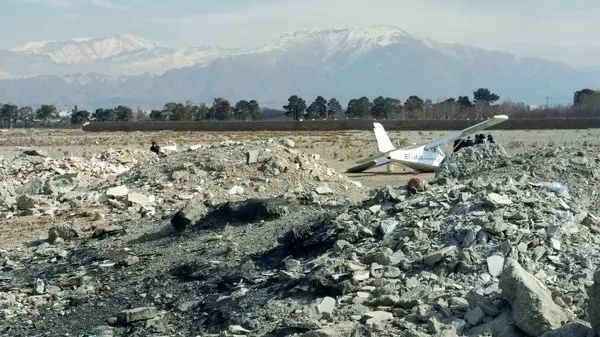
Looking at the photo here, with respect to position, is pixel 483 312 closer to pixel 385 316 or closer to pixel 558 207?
pixel 385 316

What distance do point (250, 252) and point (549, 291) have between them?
17.4 ft

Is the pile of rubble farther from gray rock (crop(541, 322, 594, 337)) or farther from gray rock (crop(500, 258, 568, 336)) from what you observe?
gray rock (crop(541, 322, 594, 337))

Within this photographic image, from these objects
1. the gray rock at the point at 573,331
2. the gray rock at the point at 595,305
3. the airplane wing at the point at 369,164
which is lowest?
the airplane wing at the point at 369,164

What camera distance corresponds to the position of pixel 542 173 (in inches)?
513

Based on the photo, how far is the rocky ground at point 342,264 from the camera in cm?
766

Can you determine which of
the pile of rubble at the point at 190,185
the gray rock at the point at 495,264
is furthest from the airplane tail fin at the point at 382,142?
the gray rock at the point at 495,264

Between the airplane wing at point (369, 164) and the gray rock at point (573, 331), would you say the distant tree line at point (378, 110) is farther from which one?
the gray rock at point (573, 331)

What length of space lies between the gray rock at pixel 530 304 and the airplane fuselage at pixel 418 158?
19.4m

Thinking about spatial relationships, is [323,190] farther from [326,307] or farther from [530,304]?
[530,304]

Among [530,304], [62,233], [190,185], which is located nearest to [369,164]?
[190,185]

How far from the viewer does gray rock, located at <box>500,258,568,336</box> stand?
6766 millimetres

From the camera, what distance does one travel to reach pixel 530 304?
22.5 feet

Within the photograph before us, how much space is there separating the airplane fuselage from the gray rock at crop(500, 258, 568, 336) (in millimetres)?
19417

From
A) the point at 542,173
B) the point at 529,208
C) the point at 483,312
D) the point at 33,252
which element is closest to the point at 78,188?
the point at 33,252
